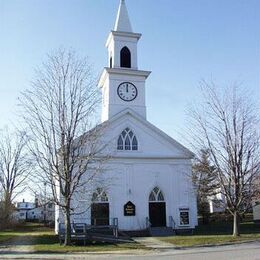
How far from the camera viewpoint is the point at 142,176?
103 feet

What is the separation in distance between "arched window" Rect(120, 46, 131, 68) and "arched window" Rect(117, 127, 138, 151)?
258 inches

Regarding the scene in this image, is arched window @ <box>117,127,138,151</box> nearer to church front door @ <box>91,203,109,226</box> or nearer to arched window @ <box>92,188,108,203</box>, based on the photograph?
arched window @ <box>92,188,108,203</box>

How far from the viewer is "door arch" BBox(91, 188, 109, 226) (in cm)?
2991

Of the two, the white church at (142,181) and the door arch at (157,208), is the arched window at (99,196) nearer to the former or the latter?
the white church at (142,181)

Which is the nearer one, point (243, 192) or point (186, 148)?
point (243, 192)

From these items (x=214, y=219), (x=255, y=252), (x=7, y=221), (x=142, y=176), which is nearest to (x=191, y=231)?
(x=142, y=176)

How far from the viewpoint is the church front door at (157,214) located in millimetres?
31062

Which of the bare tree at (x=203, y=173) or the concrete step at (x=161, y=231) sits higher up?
the bare tree at (x=203, y=173)

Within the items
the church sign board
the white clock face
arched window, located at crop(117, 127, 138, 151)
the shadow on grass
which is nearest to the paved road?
the shadow on grass

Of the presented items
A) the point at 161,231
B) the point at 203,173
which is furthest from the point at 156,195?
the point at 203,173

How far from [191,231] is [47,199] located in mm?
12080

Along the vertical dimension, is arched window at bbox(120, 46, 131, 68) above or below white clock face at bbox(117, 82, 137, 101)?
above

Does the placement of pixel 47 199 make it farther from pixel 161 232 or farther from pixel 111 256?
pixel 161 232

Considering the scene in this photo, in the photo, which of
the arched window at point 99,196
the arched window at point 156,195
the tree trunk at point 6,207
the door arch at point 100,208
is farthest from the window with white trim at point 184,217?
the tree trunk at point 6,207
